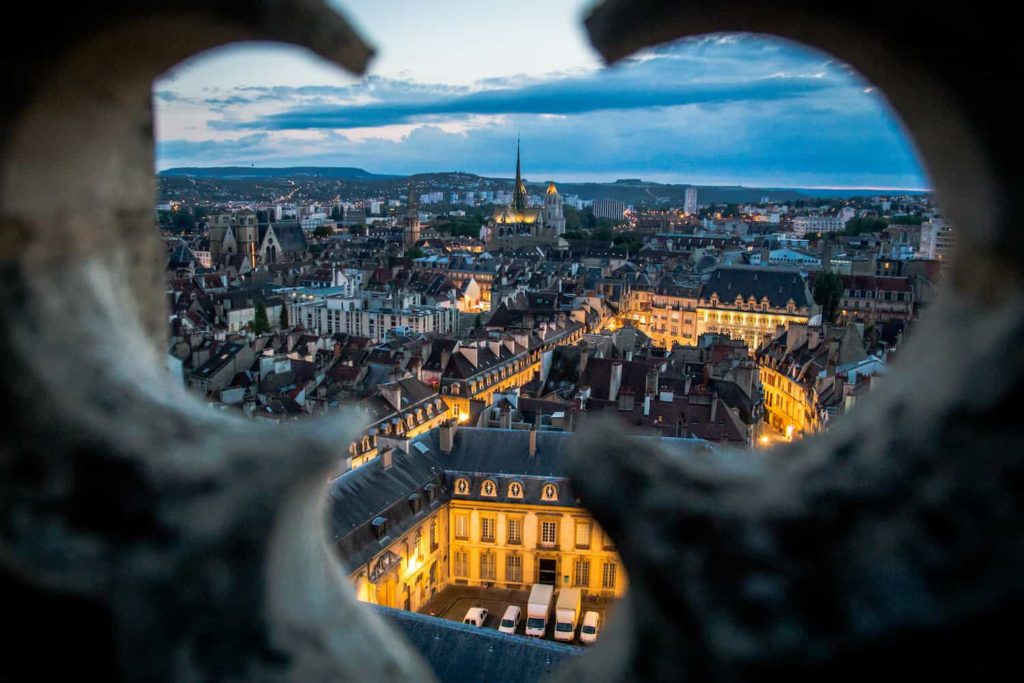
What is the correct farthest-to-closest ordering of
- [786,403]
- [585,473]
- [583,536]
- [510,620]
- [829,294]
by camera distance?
1. [829,294]
2. [786,403]
3. [583,536]
4. [510,620]
5. [585,473]

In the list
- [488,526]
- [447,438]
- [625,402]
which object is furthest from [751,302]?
[488,526]

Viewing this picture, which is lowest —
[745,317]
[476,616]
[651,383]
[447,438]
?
[476,616]

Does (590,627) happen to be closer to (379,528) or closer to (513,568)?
(513,568)

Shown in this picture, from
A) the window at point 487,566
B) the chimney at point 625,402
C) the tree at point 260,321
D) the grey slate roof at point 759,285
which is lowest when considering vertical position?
the window at point 487,566

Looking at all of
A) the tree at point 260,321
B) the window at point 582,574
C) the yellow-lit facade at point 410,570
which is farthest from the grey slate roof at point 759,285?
the yellow-lit facade at point 410,570

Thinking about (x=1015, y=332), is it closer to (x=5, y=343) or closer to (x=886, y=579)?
(x=886, y=579)

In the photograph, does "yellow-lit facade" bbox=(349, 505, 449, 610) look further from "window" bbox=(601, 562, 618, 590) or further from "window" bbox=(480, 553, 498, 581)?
"window" bbox=(601, 562, 618, 590)

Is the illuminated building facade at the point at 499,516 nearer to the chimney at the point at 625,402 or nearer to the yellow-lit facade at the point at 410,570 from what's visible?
the yellow-lit facade at the point at 410,570
